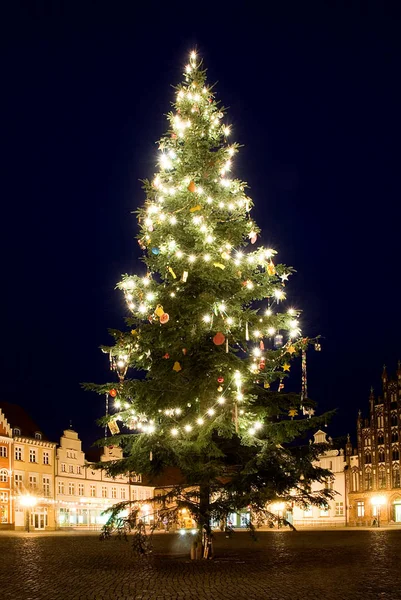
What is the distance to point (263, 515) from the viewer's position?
593 inches

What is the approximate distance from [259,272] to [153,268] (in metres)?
2.44

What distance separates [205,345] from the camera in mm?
15695

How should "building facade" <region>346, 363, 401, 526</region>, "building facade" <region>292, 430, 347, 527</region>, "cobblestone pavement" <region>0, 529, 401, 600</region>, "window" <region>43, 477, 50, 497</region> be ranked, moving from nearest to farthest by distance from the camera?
1. "cobblestone pavement" <region>0, 529, 401, 600</region>
2. "building facade" <region>346, 363, 401, 526</region>
3. "window" <region>43, 477, 50, 497</region>
4. "building facade" <region>292, 430, 347, 527</region>

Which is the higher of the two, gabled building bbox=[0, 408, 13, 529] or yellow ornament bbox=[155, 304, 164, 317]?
yellow ornament bbox=[155, 304, 164, 317]

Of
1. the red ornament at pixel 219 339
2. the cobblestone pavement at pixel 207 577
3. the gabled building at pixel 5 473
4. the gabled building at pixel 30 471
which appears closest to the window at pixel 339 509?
the gabled building at pixel 30 471

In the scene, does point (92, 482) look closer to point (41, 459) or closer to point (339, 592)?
point (41, 459)

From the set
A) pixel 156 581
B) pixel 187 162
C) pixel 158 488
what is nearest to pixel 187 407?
pixel 156 581

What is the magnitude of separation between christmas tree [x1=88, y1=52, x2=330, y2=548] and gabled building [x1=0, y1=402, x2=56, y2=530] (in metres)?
38.4

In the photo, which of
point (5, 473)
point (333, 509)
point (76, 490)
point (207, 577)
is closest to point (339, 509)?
point (333, 509)

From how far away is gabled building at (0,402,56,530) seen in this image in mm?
51375

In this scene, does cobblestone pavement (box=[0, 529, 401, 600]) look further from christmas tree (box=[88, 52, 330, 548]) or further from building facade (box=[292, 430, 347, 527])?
building facade (box=[292, 430, 347, 527])

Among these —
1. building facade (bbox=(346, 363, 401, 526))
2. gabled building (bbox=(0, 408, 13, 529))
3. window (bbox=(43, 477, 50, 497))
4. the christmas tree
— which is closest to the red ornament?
the christmas tree

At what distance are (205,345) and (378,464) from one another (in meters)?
43.6

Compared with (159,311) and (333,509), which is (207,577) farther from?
(333,509)
